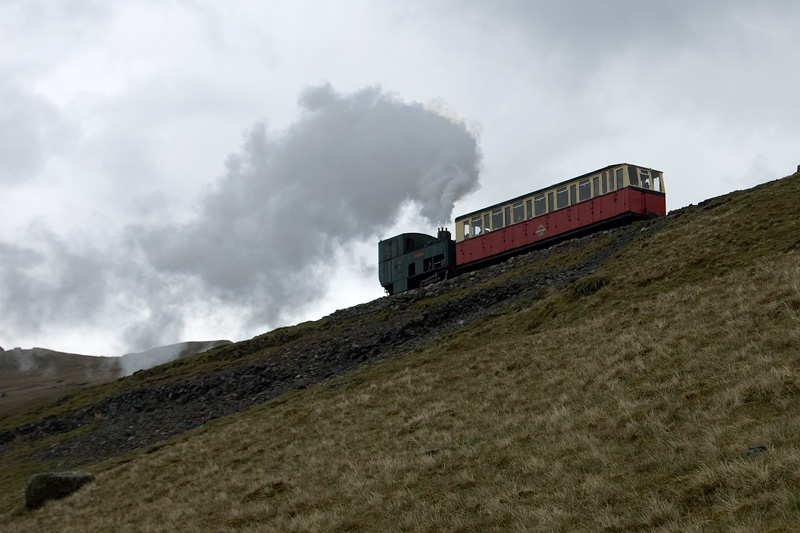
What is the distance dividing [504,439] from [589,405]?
6.50 feet

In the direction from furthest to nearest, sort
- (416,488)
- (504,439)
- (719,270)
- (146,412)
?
(146,412) → (719,270) → (504,439) → (416,488)

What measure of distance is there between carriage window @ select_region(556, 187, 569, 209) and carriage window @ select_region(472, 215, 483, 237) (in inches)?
235

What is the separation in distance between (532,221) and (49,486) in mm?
29211

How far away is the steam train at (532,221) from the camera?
126 feet

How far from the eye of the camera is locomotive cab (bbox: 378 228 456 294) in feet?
157

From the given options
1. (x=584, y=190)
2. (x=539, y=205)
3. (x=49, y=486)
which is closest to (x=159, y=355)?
(x=539, y=205)

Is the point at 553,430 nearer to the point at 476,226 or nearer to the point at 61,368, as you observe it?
the point at 476,226

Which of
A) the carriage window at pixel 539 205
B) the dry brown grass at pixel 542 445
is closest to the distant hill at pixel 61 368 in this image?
the carriage window at pixel 539 205

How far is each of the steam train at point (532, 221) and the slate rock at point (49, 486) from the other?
27.7 m

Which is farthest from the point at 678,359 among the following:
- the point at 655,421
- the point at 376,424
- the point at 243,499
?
the point at 243,499

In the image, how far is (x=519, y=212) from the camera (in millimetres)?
43469

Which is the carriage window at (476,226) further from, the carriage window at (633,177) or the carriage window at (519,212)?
the carriage window at (633,177)

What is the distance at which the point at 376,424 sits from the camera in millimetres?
19453

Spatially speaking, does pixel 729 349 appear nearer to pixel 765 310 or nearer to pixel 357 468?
pixel 765 310
